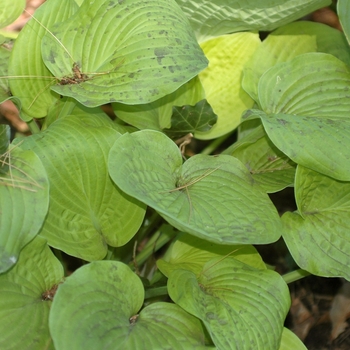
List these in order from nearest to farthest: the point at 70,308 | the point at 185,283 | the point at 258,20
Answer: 1. the point at 70,308
2. the point at 185,283
3. the point at 258,20

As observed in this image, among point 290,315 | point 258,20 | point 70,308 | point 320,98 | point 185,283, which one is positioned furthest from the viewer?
point 290,315

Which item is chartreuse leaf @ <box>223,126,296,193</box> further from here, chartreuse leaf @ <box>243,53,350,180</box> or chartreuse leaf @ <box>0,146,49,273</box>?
chartreuse leaf @ <box>0,146,49,273</box>

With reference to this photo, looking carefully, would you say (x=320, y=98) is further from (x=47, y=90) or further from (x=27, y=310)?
(x=27, y=310)

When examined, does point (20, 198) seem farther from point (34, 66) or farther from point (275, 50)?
point (275, 50)

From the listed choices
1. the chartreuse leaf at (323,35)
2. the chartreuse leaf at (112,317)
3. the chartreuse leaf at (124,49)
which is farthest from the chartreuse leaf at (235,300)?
the chartreuse leaf at (323,35)

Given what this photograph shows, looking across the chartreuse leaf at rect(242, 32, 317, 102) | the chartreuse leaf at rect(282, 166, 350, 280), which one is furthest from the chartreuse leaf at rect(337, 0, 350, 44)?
the chartreuse leaf at rect(282, 166, 350, 280)

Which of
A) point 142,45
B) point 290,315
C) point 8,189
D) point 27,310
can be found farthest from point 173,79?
point 290,315

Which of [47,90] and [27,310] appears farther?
[47,90]
